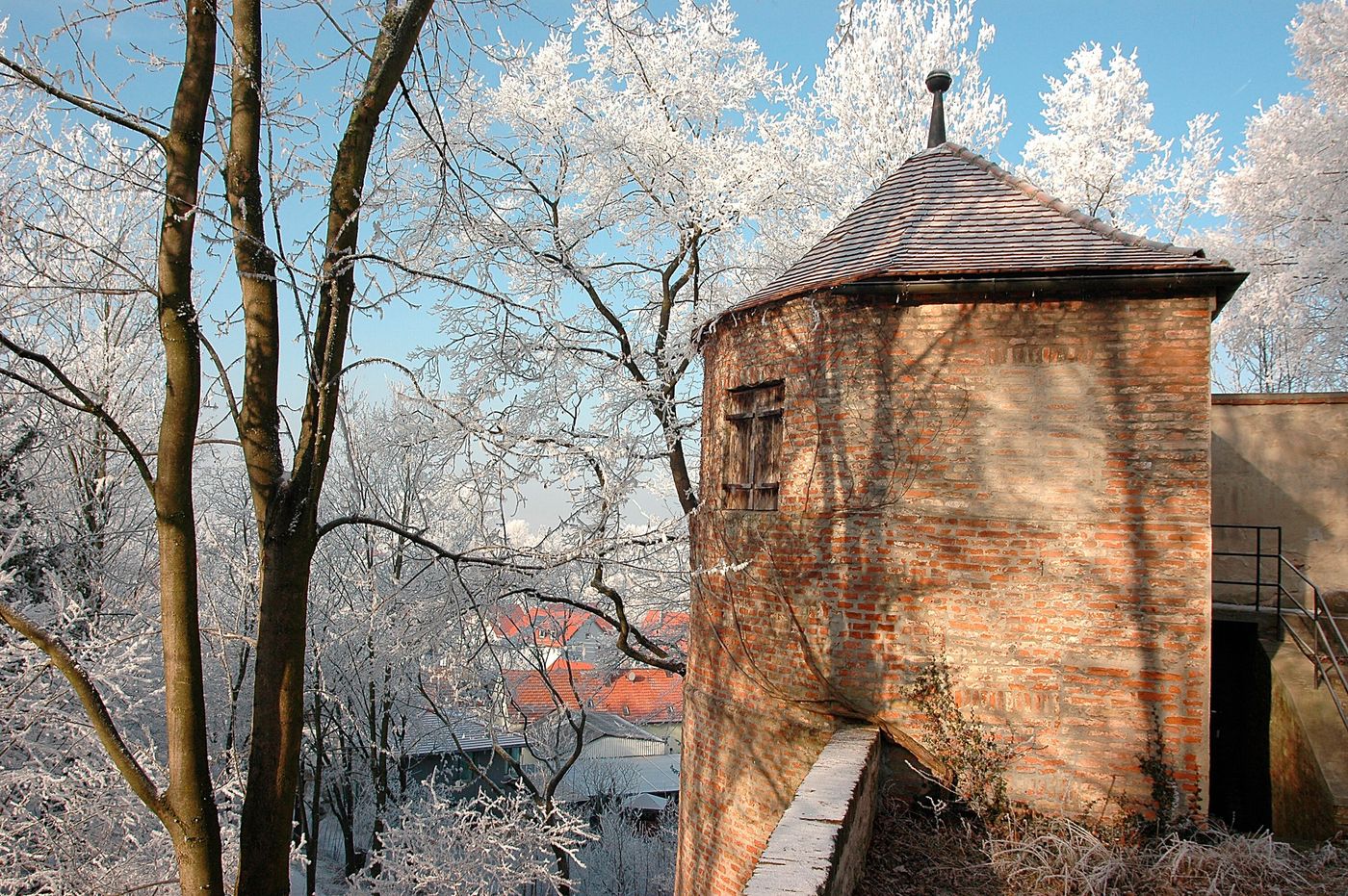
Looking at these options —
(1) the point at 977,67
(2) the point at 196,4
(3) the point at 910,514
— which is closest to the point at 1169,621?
(3) the point at 910,514

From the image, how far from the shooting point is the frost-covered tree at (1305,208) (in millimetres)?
14656

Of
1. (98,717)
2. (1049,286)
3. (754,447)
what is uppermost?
(1049,286)

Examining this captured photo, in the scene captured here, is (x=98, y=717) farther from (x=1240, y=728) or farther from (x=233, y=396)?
(x=1240, y=728)

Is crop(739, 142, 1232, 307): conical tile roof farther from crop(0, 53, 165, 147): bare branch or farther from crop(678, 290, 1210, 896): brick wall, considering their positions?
crop(0, 53, 165, 147): bare branch

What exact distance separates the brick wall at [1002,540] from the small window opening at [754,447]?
0.33 metres

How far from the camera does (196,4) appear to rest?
171 inches

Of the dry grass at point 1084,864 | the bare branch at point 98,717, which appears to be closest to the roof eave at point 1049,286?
the dry grass at point 1084,864

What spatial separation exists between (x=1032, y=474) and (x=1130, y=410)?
0.79m

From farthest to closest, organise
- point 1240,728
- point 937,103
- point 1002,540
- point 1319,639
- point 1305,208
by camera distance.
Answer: point 1305,208 < point 937,103 < point 1240,728 < point 1319,639 < point 1002,540

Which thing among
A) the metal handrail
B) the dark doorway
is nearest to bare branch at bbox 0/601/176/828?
the metal handrail

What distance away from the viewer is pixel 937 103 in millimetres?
8922

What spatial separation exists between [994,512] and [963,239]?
7.69 ft

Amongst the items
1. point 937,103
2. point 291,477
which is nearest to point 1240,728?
point 937,103

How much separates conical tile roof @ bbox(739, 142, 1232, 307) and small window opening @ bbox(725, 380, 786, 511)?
2.72 feet
